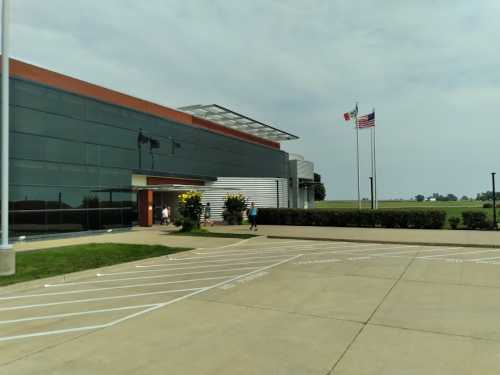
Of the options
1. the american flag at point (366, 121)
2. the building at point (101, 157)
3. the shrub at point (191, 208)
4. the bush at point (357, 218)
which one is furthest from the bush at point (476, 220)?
the building at point (101, 157)

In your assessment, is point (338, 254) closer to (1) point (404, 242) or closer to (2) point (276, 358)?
(1) point (404, 242)

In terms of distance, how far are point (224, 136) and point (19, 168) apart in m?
20.1

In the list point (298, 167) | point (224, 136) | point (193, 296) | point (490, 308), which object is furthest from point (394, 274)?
point (298, 167)

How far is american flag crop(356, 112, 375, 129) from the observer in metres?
33.3

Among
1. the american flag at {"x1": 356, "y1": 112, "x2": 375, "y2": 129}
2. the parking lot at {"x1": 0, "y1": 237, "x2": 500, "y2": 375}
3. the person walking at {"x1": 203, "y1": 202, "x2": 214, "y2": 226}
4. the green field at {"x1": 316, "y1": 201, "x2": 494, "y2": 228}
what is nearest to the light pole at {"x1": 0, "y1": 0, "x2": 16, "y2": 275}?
the parking lot at {"x1": 0, "y1": 237, "x2": 500, "y2": 375}

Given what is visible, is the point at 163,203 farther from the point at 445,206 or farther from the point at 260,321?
the point at 445,206

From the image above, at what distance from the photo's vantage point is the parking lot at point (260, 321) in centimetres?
460

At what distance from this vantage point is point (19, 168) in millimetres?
17891

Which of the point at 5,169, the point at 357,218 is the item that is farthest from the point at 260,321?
the point at 357,218

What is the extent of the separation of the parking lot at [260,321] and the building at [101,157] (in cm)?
1018

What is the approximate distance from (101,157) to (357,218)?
15961 mm

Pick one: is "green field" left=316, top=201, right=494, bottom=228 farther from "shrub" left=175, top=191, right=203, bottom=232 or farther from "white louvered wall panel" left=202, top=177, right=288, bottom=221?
"shrub" left=175, top=191, right=203, bottom=232

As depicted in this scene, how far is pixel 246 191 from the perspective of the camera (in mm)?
34188

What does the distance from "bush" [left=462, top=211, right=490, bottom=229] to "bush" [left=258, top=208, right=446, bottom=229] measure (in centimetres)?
123
